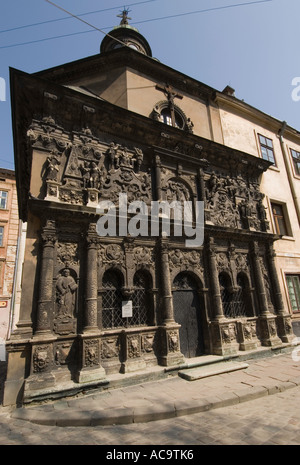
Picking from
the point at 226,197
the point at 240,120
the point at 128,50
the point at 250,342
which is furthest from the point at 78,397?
the point at 240,120

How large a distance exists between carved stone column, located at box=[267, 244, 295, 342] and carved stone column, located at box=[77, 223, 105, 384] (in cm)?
804

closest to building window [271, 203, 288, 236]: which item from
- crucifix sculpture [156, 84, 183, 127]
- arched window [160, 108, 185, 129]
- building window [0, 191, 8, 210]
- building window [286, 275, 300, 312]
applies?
building window [286, 275, 300, 312]

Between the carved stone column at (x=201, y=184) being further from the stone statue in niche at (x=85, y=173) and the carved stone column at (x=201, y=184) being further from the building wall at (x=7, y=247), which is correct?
the building wall at (x=7, y=247)

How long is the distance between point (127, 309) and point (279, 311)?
285 inches

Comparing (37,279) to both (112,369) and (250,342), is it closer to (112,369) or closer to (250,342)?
(112,369)

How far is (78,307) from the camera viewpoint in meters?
6.95

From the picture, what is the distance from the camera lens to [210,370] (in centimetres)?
752

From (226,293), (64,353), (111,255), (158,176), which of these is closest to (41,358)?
(64,353)

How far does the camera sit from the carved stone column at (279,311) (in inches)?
422

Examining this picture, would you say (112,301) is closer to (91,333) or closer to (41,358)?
(91,333)

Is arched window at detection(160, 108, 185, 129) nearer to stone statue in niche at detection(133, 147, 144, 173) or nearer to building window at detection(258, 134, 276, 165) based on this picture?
stone statue in niche at detection(133, 147, 144, 173)

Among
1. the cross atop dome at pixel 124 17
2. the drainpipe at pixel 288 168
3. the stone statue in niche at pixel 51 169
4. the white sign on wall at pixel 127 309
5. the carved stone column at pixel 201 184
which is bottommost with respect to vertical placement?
the white sign on wall at pixel 127 309

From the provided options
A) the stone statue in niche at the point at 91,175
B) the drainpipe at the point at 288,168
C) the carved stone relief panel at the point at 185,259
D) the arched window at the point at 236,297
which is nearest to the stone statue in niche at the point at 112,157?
the stone statue in niche at the point at 91,175

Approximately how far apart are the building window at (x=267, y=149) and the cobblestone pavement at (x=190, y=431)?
1283cm
